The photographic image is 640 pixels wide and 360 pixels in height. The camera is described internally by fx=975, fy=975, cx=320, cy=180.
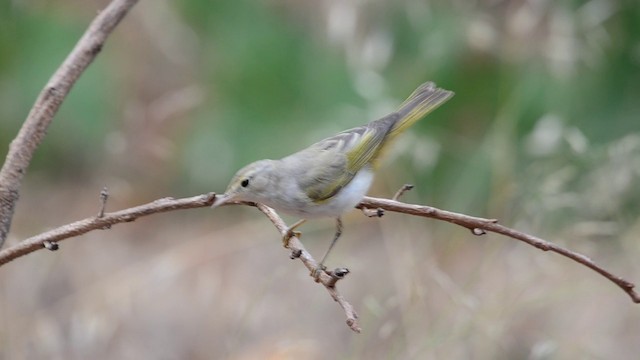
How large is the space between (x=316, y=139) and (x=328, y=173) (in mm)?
1866

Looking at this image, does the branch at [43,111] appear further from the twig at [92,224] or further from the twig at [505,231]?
the twig at [505,231]

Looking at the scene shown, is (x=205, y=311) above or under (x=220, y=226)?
under

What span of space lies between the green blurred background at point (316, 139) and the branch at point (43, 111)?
55.6 inches

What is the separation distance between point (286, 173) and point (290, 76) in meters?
2.41

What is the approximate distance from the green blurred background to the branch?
4.64 ft

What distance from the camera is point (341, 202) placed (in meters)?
2.11

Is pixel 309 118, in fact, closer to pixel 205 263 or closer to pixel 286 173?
pixel 205 263

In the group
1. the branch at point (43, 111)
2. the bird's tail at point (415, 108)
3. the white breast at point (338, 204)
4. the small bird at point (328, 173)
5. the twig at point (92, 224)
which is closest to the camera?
the twig at point (92, 224)

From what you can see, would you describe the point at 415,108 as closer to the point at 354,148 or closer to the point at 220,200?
the point at 354,148

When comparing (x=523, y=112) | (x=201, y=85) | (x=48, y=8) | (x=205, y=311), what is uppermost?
(x=48, y=8)

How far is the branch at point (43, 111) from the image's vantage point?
1659mm

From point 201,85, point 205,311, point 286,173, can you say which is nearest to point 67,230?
point 286,173

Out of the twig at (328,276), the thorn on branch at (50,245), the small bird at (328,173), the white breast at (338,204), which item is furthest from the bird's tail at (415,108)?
the thorn on branch at (50,245)

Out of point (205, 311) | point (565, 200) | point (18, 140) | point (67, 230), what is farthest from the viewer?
point (205, 311)
